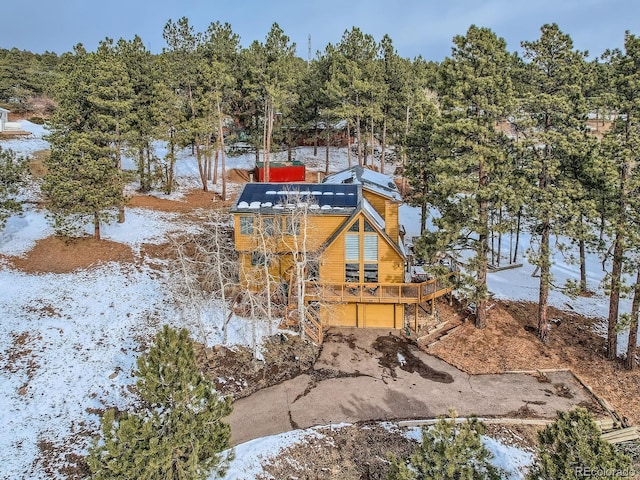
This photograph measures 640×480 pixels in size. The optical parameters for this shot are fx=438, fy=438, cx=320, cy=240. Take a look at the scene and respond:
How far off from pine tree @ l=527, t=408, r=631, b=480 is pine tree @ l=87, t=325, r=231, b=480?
676 cm

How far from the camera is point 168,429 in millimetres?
9500

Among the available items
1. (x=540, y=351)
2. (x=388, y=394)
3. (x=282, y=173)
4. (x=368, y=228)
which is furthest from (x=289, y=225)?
(x=282, y=173)

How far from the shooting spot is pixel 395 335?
68.6ft

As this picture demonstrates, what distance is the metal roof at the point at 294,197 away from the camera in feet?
69.2

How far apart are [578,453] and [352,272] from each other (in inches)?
556

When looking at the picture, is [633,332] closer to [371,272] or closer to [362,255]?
[371,272]

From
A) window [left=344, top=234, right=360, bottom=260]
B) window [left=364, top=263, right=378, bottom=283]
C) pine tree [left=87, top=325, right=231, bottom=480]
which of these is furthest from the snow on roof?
pine tree [left=87, top=325, right=231, bottom=480]

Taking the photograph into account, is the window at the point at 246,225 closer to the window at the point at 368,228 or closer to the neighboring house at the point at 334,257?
the neighboring house at the point at 334,257

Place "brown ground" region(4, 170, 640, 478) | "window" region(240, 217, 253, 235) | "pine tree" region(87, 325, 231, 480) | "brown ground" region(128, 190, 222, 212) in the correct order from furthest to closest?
"brown ground" region(128, 190, 222, 212) < "window" region(240, 217, 253, 235) < "brown ground" region(4, 170, 640, 478) < "pine tree" region(87, 325, 231, 480)

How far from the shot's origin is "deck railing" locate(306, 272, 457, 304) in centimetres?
2030

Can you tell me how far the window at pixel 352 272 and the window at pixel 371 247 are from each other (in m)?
0.68

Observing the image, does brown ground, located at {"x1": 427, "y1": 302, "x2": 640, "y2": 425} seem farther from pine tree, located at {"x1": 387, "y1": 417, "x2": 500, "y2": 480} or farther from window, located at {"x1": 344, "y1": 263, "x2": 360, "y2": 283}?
pine tree, located at {"x1": 387, "y1": 417, "x2": 500, "y2": 480}

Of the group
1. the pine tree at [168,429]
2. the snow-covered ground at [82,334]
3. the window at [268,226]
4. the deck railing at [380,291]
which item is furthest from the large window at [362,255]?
the pine tree at [168,429]

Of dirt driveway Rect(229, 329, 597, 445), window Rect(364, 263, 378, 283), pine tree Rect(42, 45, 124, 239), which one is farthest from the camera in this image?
pine tree Rect(42, 45, 124, 239)
